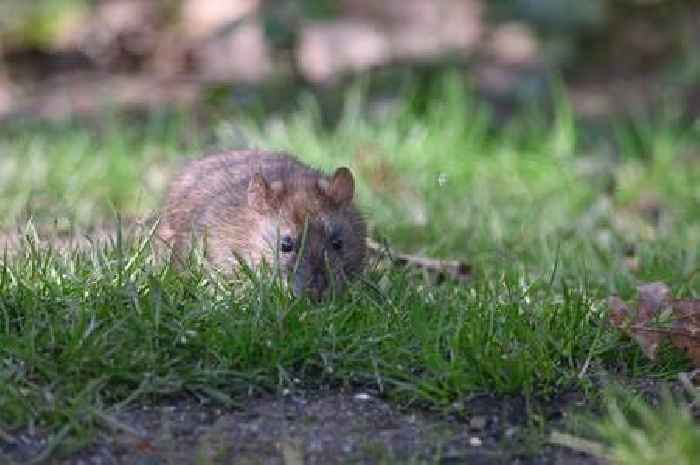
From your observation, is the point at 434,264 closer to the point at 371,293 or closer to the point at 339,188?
the point at 339,188

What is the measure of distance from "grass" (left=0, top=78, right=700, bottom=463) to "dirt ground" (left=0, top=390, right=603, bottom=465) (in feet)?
0.21

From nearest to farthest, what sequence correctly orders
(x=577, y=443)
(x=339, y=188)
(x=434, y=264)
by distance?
(x=577, y=443) → (x=339, y=188) → (x=434, y=264)

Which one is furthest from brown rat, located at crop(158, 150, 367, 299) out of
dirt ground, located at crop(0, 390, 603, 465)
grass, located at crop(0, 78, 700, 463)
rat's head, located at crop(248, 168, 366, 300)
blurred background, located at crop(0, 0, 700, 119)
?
blurred background, located at crop(0, 0, 700, 119)

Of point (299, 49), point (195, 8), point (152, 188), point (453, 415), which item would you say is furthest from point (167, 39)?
point (453, 415)

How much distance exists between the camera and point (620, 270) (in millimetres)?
6094

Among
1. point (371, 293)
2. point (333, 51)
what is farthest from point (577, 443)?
point (333, 51)

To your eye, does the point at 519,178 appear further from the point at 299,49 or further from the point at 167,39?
the point at 167,39

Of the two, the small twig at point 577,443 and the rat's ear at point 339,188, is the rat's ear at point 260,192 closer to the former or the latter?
the rat's ear at point 339,188

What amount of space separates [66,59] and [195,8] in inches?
42.3

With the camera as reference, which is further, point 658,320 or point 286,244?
point 286,244

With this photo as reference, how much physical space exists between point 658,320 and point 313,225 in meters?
1.35

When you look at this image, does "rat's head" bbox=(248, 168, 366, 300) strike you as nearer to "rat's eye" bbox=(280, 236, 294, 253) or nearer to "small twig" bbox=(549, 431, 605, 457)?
"rat's eye" bbox=(280, 236, 294, 253)

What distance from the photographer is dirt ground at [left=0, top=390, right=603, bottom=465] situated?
406 centimetres

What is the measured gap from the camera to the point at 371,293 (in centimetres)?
512
